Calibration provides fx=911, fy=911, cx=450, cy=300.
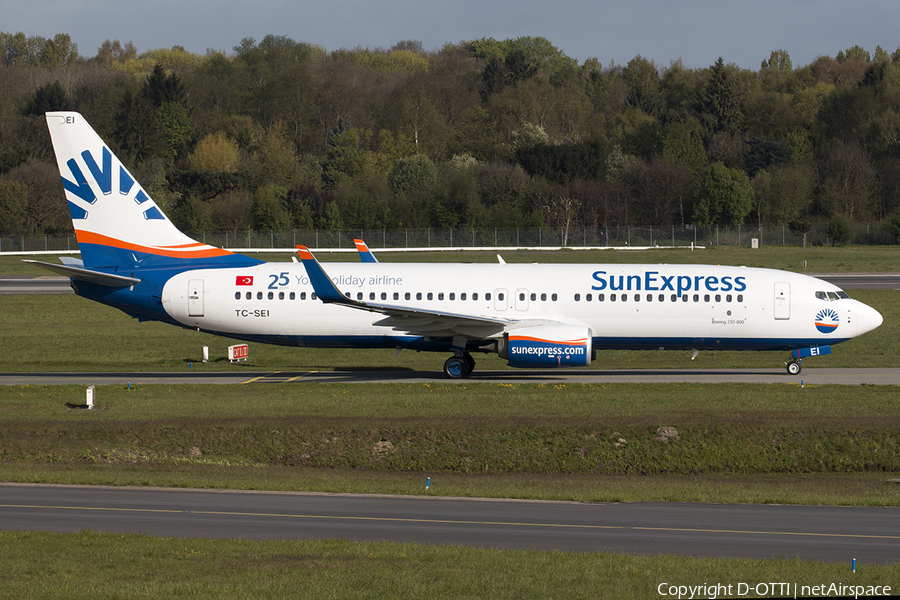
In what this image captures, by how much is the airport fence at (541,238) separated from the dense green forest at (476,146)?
2756 mm

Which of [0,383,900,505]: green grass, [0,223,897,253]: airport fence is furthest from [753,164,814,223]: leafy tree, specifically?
[0,383,900,505]: green grass

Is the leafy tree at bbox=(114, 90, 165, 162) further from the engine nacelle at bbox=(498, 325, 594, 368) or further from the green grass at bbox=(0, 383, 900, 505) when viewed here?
the engine nacelle at bbox=(498, 325, 594, 368)

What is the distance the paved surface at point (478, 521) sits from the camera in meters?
14.5

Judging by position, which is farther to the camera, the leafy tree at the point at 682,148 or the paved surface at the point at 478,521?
the leafy tree at the point at 682,148

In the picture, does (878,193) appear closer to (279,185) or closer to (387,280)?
(279,185)

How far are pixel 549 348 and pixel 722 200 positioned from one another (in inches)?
3549

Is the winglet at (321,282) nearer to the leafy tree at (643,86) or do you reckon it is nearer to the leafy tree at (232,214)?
the leafy tree at (232,214)

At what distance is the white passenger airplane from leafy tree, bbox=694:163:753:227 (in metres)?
84.0

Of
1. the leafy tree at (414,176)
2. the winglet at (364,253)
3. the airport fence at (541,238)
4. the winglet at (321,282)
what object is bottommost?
the winglet at (321,282)

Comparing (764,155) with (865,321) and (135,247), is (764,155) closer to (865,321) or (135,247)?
(865,321)

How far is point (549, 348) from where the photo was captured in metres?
30.8

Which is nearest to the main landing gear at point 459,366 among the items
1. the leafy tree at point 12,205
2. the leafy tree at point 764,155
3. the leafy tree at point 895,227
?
the leafy tree at point 895,227

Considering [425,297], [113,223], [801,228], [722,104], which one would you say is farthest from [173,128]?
[425,297]

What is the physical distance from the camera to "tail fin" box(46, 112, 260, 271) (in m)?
33.5
